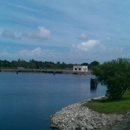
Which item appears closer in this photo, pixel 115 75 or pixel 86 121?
pixel 86 121

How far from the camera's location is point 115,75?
34094 mm

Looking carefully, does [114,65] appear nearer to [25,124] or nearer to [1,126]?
[25,124]

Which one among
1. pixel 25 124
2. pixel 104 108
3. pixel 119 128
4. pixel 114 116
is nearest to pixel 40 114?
pixel 25 124

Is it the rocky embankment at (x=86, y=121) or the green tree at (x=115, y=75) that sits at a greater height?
the green tree at (x=115, y=75)

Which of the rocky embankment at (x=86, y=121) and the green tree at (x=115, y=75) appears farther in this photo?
the green tree at (x=115, y=75)

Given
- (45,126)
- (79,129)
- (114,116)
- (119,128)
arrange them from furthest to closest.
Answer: (45,126)
(114,116)
(79,129)
(119,128)

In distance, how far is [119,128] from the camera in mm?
22922

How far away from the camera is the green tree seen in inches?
1342

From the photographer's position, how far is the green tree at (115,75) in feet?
112

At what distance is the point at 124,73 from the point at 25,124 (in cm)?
1364

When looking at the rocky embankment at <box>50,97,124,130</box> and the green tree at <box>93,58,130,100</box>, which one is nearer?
the rocky embankment at <box>50,97,124,130</box>

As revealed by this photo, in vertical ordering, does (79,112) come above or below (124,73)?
below

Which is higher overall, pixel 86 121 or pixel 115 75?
pixel 115 75

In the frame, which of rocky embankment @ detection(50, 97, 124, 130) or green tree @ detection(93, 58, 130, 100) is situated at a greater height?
green tree @ detection(93, 58, 130, 100)
